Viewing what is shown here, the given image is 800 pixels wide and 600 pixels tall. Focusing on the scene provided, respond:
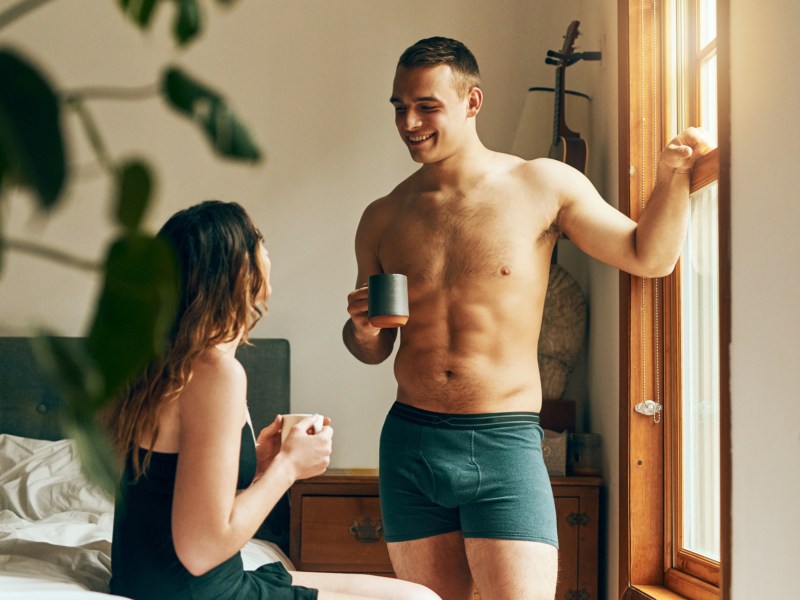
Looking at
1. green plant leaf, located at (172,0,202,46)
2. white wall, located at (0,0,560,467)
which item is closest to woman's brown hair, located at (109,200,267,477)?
green plant leaf, located at (172,0,202,46)

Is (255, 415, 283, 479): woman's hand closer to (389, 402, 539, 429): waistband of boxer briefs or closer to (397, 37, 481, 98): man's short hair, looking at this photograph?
(389, 402, 539, 429): waistband of boxer briefs

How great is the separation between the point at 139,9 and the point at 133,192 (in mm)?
85

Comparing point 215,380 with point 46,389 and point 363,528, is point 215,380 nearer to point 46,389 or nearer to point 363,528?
point 363,528

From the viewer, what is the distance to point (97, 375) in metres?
0.22

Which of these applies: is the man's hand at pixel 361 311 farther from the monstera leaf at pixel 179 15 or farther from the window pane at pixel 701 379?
the monstera leaf at pixel 179 15

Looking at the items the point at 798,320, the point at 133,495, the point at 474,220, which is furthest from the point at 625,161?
the point at 133,495

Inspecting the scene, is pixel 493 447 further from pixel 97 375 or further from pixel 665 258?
pixel 97 375

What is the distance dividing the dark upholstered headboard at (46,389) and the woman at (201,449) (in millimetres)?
1853

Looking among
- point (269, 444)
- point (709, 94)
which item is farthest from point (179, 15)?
point (709, 94)

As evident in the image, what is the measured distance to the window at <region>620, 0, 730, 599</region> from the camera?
2.22m

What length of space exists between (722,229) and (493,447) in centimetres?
68

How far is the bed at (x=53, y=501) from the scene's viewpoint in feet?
5.39

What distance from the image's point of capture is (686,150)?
1920 millimetres

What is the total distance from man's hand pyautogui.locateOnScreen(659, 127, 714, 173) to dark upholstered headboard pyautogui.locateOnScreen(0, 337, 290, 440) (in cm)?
184
